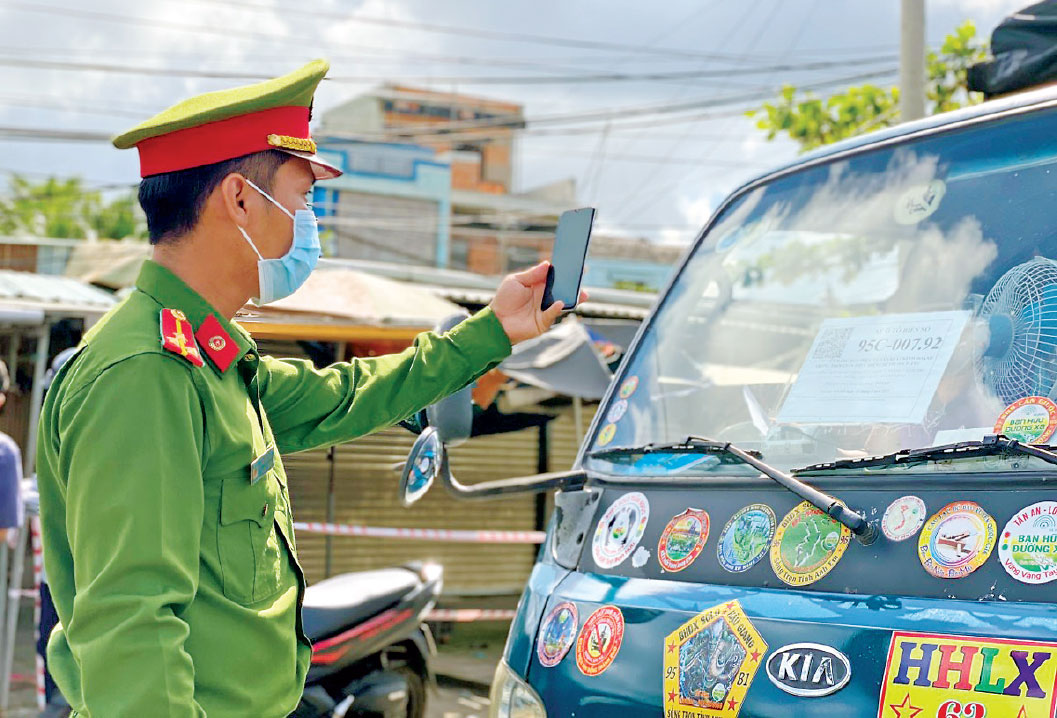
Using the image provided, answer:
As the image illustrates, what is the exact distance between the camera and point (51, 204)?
35594 millimetres

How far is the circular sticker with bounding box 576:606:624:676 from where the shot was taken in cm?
214

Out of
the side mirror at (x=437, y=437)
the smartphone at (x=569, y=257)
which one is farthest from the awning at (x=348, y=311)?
the smartphone at (x=569, y=257)

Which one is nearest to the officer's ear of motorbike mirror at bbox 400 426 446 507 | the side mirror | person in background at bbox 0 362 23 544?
the side mirror

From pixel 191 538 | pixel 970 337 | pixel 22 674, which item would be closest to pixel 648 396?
pixel 970 337

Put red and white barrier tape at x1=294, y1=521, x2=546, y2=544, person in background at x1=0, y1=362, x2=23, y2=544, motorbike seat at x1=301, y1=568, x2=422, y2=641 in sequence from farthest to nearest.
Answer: red and white barrier tape at x1=294, y1=521, x2=546, y2=544
person in background at x1=0, y1=362, x2=23, y2=544
motorbike seat at x1=301, y1=568, x2=422, y2=641

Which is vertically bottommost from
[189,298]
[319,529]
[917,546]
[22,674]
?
[22,674]

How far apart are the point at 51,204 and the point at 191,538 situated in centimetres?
3754

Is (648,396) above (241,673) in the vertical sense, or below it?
above

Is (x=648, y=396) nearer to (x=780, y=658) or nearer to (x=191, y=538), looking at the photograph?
(x=780, y=658)

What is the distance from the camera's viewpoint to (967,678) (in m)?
→ 1.69

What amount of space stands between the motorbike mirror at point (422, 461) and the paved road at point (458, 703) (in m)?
4.37

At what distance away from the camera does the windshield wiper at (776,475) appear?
6.49 feet

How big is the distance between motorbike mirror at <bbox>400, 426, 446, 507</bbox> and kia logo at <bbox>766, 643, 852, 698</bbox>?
36.2 inches

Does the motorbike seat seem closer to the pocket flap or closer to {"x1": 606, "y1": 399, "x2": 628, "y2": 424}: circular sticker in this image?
{"x1": 606, "y1": 399, "x2": 628, "y2": 424}: circular sticker
